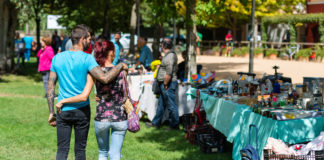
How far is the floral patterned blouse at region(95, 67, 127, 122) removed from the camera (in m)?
5.19

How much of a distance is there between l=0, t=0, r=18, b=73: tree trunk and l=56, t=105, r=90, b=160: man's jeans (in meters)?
18.1

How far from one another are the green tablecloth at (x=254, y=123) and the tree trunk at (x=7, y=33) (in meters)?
16.5

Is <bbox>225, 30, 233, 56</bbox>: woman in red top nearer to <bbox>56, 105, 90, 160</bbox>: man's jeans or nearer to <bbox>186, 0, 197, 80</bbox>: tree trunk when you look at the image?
<bbox>186, 0, 197, 80</bbox>: tree trunk

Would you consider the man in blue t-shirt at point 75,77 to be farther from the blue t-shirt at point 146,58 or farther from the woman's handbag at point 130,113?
the blue t-shirt at point 146,58

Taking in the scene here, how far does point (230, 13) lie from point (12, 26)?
79.6ft

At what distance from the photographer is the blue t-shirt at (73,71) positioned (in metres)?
5.02

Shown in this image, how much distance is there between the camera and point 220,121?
25.4 feet

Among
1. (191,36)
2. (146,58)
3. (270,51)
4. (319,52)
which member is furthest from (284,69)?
(146,58)

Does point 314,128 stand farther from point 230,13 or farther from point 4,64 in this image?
point 230,13

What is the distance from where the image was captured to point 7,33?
22844 millimetres

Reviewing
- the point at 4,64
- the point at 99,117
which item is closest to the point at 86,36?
the point at 99,117

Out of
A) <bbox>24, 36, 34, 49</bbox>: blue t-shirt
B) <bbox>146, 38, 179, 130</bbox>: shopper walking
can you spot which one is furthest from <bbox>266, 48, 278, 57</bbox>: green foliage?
<bbox>146, 38, 179, 130</bbox>: shopper walking

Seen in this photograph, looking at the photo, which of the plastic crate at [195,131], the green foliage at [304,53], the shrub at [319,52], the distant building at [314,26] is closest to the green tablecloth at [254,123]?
the plastic crate at [195,131]

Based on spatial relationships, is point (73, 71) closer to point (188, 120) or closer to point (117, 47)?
point (188, 120)
